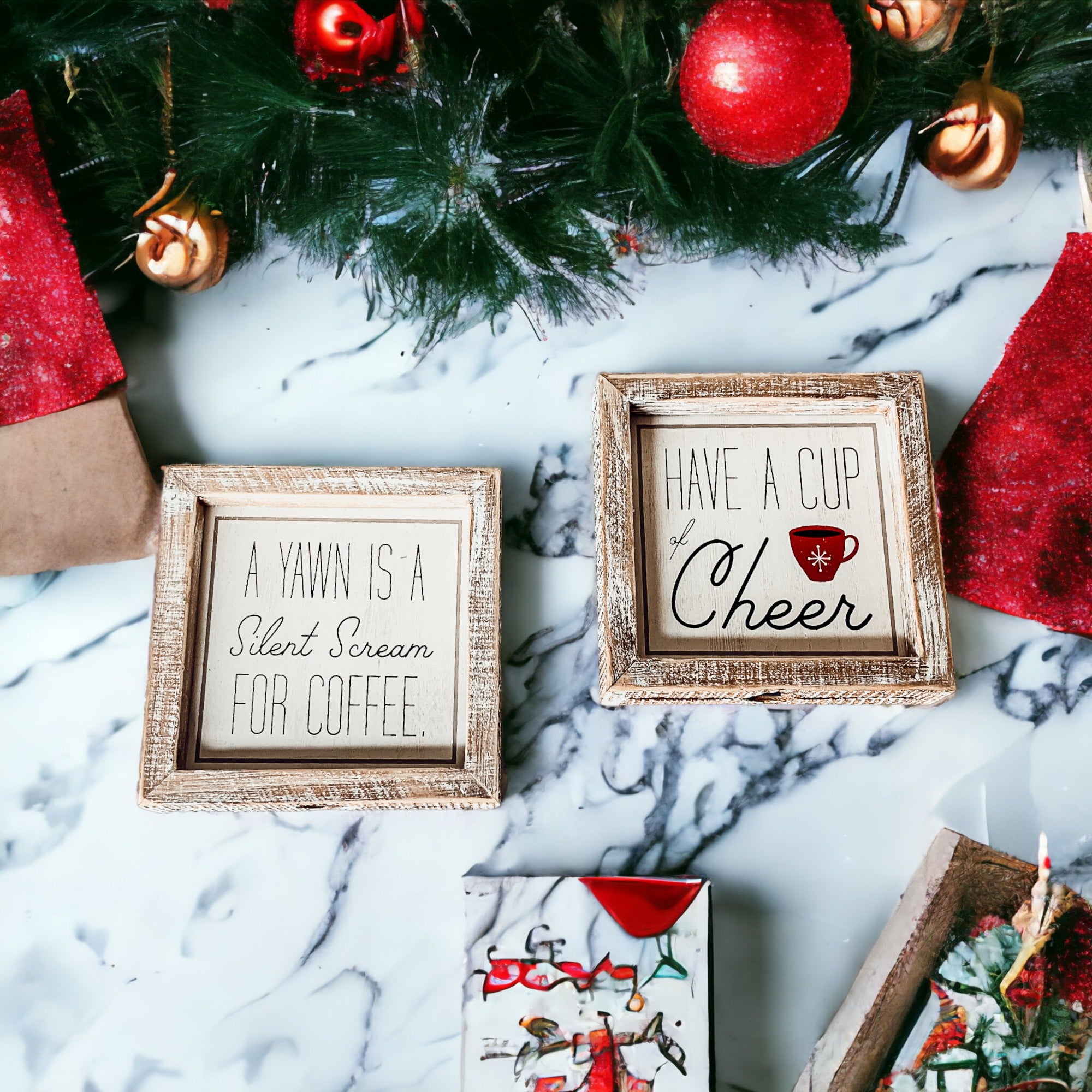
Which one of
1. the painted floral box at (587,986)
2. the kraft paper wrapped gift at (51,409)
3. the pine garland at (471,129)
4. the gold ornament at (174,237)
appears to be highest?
the pine garland at (471,129)

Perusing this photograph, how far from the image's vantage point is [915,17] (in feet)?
2.00

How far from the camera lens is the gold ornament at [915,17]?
607 millimetres

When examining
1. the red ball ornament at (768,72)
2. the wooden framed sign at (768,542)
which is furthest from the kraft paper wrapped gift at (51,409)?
the red ball ornament at (768,72)

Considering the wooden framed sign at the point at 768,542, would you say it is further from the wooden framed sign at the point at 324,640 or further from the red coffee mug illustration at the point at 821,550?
the wooden framed sign at the point at 324,640

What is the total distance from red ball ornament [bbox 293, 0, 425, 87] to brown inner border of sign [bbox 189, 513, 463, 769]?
32 centimetres

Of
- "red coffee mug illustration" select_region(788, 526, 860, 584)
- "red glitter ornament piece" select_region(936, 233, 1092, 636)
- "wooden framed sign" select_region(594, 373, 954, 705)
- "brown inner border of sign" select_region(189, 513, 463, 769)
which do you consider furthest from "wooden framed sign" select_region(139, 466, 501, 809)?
"red glitter ornament piece" select_region(936, 233, 1092, 636)

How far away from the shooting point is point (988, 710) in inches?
28.2

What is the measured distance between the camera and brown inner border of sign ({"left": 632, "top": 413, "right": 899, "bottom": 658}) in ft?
2.18

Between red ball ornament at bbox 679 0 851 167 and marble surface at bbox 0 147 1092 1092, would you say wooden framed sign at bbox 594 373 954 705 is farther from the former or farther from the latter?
red ball ornament at bbox 679 0 851 167

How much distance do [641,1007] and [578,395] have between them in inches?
18.8

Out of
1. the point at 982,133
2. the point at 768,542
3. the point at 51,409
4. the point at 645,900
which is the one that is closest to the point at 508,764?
the point at 645,900

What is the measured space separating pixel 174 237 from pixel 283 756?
407 millimetres

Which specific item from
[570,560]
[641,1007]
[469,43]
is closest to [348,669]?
[570,560]

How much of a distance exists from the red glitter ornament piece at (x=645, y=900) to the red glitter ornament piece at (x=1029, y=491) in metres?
0.33
